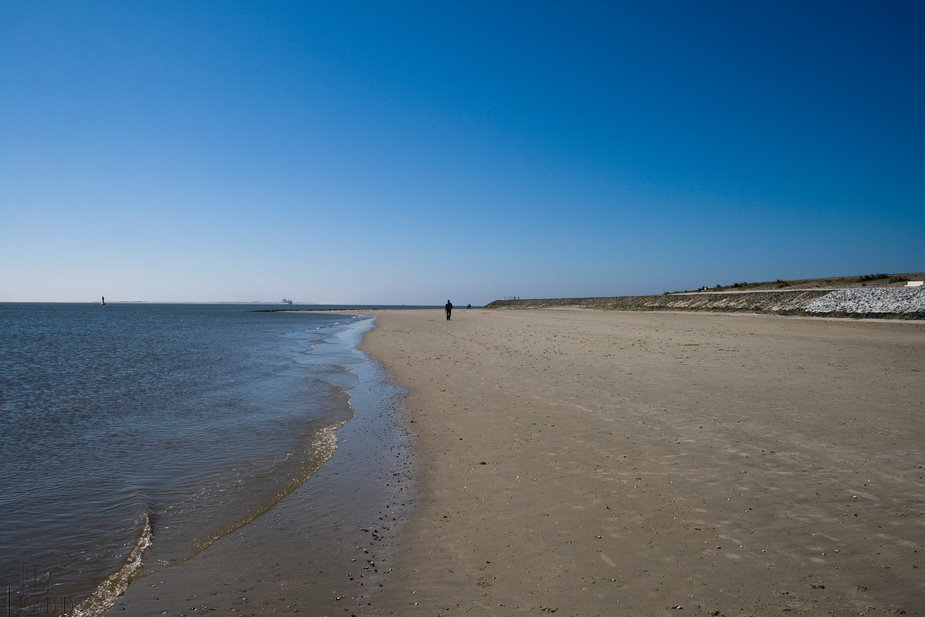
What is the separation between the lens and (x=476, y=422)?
971 centimetres

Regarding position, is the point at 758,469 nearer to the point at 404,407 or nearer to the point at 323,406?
the point at 404,407

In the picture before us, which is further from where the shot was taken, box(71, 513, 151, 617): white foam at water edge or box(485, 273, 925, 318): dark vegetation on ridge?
box(485, 273, 925, 318): dark vegetation on ridge

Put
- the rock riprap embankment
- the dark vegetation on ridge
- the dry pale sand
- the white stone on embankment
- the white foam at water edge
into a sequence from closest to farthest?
the dry pale sand, the white foam at water edge, the white stone on embankment, the rock riprap embankment, the dark vegetation on ridge

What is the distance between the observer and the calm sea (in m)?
4.97

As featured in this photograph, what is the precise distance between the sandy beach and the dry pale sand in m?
0.03

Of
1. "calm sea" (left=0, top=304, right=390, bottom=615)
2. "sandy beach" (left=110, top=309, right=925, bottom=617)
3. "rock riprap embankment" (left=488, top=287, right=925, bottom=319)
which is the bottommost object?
"calm sea" (left=0, top=304, right=390, bottom=615)

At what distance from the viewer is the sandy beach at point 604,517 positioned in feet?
13.1

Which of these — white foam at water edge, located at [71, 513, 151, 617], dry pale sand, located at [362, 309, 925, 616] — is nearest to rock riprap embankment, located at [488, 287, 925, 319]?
dry pale sand, located at [362, 309, 925, 616]

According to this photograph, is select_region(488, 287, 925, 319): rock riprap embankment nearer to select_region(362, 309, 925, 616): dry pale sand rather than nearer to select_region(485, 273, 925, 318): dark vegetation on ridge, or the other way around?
select_region(485, 273, 925, 318): dark vegetation on ridge

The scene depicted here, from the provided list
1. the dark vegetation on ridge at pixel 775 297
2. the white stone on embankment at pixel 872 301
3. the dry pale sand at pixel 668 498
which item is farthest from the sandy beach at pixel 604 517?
the dark vegetation on ridge at pixel 775 297

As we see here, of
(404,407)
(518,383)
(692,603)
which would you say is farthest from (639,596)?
(518,383)

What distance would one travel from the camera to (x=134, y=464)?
8.14 metres

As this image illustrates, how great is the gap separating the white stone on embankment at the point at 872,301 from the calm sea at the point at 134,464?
1322 inches

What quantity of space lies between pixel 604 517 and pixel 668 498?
98 centimetres
